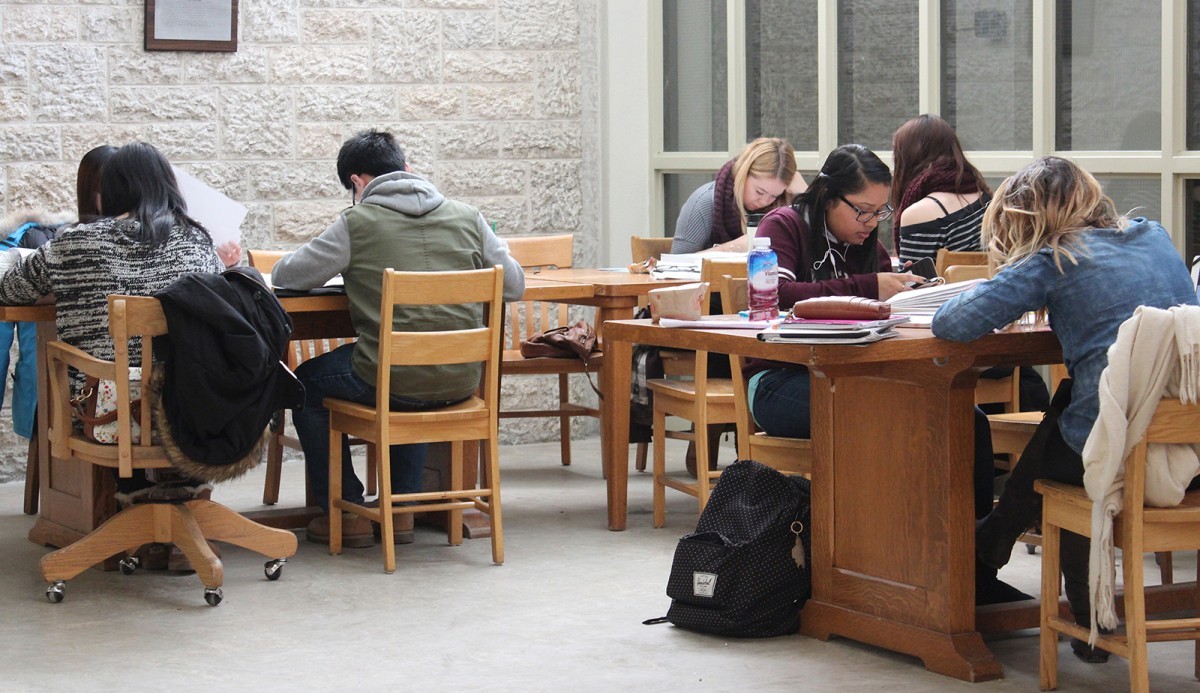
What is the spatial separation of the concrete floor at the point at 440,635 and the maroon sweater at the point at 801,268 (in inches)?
31.7

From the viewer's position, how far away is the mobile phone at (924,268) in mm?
4410

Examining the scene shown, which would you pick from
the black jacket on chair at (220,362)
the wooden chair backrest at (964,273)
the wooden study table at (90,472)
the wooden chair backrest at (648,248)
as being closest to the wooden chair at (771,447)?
the wooden chair backrest at (964,273)

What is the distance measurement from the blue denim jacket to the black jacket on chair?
70.7 inches

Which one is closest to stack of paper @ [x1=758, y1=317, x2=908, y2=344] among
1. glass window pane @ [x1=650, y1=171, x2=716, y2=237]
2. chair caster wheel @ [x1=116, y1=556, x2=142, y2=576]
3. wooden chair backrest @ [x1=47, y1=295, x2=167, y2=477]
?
wooden chair backrest @ [x1=47, y1=295, x2=167, y2=477]

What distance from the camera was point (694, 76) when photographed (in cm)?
714

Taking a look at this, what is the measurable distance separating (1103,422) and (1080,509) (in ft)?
0.75

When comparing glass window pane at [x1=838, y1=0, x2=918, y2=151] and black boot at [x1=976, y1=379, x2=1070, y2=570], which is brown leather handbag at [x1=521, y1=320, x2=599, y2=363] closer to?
glass window pane at [x1=838, y1=0, x2=918, y2=151]

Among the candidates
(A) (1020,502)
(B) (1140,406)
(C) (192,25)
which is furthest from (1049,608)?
(C) (192,25)

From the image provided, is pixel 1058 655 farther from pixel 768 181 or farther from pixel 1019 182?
pixel 768 181

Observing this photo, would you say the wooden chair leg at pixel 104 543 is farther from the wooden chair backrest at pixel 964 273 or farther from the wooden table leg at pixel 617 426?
the wooden chair backrest at pixel 964 273

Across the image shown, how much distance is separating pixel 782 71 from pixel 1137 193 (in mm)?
1946

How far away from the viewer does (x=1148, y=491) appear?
3082 millimetres

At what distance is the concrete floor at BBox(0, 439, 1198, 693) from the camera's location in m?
3.47

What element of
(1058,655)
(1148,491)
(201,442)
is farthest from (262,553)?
(1148,491)
